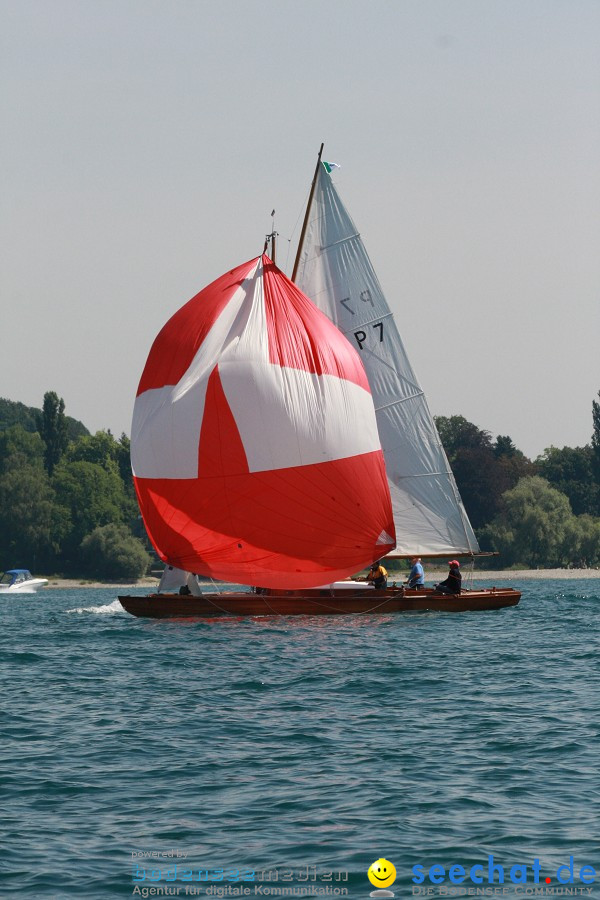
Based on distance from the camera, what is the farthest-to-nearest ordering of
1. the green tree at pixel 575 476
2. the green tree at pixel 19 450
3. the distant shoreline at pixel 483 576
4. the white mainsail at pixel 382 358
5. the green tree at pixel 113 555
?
the green tree at pixel 575 476 < the green tree at pixel 19 450 < the green tree at pixel 113 555 < the distant shoreline at pixel 483 576 < the white mainsail at pixel 382 358

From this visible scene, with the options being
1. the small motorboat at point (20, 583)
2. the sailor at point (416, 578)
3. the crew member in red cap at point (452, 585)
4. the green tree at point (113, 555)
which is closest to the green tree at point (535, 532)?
the green tree at point (113, 555)

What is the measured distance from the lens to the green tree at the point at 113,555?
115812mm

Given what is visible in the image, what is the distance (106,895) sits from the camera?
11.3 metres

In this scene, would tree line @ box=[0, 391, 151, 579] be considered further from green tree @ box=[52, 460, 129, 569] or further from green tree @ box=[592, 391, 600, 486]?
green tree @ box=[592, 391, 600, 486]

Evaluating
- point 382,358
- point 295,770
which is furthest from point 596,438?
point 295,770

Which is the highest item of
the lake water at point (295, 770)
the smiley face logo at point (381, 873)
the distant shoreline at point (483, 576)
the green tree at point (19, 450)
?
the green tree at point (19, 450)

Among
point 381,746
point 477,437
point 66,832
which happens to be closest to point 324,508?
point 381,746

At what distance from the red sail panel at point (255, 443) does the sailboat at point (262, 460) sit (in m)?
0.04

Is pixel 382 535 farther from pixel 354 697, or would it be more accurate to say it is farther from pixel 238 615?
pixel 354 697

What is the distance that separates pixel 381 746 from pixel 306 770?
1797 mm

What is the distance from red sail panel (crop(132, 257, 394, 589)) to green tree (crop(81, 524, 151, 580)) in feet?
258

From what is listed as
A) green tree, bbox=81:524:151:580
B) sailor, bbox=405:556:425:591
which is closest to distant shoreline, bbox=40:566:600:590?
green tree, bbox=81:524:151:580

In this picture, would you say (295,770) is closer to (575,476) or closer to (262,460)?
(262,460)

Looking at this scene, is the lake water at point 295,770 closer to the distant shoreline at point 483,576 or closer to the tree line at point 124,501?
the distant shoreline at point 483,576
